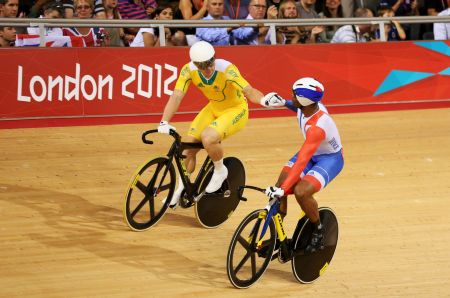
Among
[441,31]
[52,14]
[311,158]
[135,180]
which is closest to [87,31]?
[52,14]

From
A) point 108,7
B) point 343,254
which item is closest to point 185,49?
point 108,7

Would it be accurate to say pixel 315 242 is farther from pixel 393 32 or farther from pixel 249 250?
pixel 393 32

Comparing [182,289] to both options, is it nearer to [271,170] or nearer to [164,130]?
[164,130]

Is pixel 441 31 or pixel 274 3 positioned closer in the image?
pixel 274 3

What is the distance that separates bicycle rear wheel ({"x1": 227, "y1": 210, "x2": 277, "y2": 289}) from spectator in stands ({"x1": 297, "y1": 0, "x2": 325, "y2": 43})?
6345 mm

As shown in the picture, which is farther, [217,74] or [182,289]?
[217,74]

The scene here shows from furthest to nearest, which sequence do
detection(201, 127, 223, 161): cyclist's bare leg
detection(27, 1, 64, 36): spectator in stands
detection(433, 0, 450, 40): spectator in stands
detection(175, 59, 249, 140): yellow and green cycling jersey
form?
detection(433, 0, 450, 40): spectator in stands < detection(27, 1, 64, 36): spectator in stands < detection(175, 59, 249, 140): yellow and green cycling jersey < detection(201, 127, 223, 161): cyclist's bare leg

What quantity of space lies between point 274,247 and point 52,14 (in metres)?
6.05

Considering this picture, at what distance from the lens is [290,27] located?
1329 cm

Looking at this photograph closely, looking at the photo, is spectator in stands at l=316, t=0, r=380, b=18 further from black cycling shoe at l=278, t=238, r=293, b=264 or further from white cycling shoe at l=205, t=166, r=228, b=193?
black cycling shoe at l=278, t=238, r=293, b=264

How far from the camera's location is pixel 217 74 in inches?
337

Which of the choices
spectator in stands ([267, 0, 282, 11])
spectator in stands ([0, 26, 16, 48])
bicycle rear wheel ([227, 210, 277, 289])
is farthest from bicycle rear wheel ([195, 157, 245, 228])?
spectator in stands ([267, 0, 282, 11])

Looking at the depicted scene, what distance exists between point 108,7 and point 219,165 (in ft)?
15.9

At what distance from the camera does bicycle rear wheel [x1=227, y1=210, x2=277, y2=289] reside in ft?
23.4
